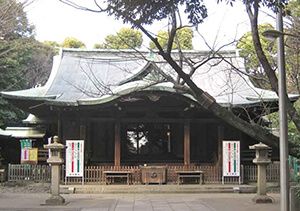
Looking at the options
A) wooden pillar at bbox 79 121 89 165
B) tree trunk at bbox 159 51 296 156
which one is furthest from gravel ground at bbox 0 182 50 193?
tree trunk at bbox 159 51 296 156

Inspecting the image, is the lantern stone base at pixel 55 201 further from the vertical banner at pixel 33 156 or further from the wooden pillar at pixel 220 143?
the wooden pillar at pixel 220 143

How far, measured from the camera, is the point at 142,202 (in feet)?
58.4

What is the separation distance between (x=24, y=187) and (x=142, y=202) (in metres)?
7.43

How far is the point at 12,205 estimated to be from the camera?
16.6m

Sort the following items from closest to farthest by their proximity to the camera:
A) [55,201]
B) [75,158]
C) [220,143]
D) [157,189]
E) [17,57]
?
1. [55,201]
2. [157,189]
3. [75,158]
4. [220,143]
5. [17,57]

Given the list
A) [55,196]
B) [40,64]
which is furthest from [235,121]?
[40,64]

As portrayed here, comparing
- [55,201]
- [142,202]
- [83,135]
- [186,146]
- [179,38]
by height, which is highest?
[179,38]

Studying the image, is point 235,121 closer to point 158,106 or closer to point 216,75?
point 158,106

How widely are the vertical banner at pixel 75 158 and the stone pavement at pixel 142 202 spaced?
81.1 inches

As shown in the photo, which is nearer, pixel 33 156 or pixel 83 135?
pixel 83 135

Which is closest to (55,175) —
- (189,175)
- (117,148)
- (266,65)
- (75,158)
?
(75,158)

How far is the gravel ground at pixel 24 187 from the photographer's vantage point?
21720 millimetres

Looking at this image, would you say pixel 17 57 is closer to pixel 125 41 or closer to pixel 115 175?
pixel 115 175

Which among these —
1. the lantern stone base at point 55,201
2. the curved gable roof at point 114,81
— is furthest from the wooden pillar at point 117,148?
the lantern stone base at point 55,201
